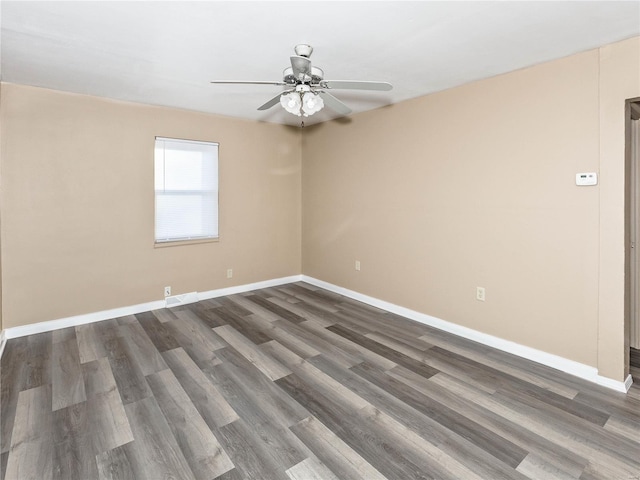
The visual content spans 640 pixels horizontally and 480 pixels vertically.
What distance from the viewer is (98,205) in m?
3.76

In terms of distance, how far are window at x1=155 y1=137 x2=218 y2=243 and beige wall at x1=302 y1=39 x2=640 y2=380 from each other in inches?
75.3

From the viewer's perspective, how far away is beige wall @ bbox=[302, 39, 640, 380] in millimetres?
2520

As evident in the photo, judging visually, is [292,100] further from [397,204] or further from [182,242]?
[182,242]

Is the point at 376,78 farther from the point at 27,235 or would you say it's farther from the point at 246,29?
the point at 27,235

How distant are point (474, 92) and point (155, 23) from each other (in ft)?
9.05

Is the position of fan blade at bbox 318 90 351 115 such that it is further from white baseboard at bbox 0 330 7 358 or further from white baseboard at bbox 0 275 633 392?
white baseboard at bbox 0 330 7 358

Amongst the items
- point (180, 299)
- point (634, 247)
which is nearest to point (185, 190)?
point (180, 299)

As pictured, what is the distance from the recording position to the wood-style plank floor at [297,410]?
1.77m

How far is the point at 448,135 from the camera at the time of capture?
3.46 m

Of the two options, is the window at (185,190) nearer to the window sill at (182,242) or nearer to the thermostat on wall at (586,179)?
the window sill at (182,242)

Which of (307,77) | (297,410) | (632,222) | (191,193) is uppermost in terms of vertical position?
(307,77)

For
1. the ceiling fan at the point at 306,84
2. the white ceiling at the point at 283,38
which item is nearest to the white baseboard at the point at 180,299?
the white ceiling at the point at 283,38

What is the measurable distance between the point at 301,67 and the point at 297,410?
2.23 m

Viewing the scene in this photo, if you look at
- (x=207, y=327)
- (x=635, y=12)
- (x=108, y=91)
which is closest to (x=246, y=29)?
(x=108, y=91)
